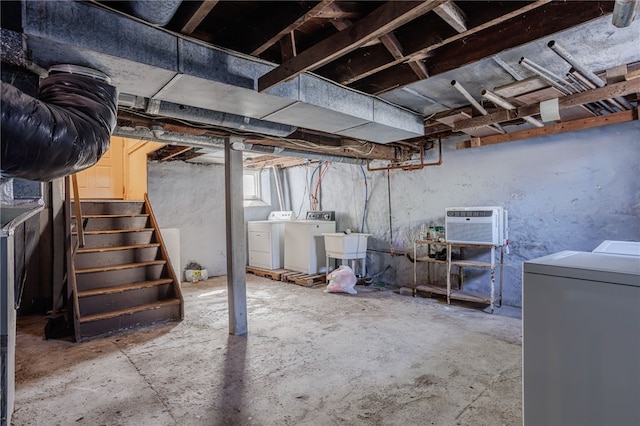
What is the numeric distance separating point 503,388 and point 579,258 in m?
1.60

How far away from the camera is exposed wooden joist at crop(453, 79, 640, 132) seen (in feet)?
8.20

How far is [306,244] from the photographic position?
593cm

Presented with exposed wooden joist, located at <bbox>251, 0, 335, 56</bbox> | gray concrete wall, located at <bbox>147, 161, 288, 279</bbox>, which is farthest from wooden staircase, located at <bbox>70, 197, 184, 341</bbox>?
exposed wooden joist, located at <bbox>251, 0, 335, 56</bbox>

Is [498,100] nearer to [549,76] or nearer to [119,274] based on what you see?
[549,76]

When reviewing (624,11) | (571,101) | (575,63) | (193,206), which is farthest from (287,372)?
(193,206)

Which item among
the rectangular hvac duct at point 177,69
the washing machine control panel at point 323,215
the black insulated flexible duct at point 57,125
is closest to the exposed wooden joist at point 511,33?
the rectangular hvac duct at point 177,69

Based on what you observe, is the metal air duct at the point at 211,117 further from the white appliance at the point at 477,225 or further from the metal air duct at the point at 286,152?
the white appliance at the point at 477,225

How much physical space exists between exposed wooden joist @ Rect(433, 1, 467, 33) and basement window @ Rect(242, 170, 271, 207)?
6411mm

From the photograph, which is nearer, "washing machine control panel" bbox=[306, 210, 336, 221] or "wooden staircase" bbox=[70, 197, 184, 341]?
"wooden staircase" bbox=[70, 197, 184, 341]

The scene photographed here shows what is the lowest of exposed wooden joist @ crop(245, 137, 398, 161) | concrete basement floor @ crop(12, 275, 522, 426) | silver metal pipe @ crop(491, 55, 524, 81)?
concrete basement floor @ crop(12, 275, 522, 426)

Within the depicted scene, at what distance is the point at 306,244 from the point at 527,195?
3392 mm

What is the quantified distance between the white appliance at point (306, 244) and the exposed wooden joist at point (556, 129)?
104 inches

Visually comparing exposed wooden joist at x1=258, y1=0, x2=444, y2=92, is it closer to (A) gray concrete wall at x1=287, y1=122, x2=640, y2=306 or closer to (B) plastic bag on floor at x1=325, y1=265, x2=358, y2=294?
(A) gray concrete wall at x1=287, y1=122, x2=640, y2=306

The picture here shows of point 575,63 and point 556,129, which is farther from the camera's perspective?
point 556,129
